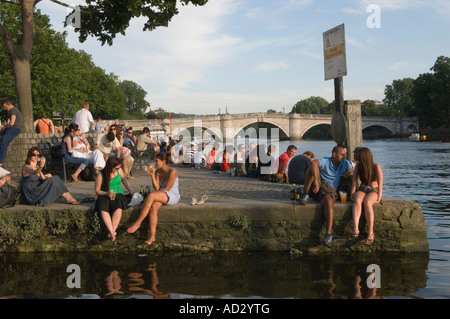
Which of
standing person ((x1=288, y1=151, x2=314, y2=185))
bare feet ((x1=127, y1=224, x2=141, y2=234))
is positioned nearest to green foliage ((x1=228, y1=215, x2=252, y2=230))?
bare feet ((x1=127, y1=224, x2=141, y2=234))

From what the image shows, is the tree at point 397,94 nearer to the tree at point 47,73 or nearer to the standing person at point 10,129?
the tree at point 47,73

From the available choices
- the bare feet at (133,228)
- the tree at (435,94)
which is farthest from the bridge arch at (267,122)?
the bare feet at (133,228)

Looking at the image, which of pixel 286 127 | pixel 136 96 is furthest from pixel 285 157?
pixel 136 96

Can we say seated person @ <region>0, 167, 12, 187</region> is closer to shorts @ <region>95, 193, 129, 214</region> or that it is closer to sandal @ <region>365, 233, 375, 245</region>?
shorts @ <region>95, 193, 129, 214</region>

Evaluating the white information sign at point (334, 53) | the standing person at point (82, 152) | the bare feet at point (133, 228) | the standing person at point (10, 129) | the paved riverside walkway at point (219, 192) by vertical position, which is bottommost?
the bare feet at point (133, 228)

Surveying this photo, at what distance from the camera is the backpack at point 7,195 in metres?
6.66

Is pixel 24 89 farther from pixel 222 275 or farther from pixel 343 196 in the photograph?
pixel 343 196

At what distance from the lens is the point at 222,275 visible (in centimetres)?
556

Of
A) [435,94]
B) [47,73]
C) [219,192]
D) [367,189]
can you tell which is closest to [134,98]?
[435,94]

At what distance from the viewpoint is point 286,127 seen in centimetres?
7556

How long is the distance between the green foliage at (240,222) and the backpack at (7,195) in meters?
3.10

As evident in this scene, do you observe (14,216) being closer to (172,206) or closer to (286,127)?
(172,206)
